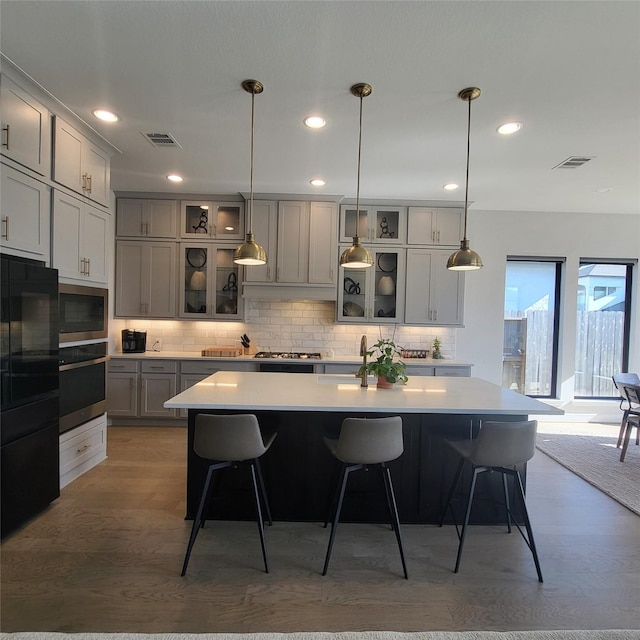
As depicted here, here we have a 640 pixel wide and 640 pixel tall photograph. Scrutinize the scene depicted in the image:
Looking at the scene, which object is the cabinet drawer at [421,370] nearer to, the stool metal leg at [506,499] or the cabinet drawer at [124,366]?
the stool metal leg at [506,499]

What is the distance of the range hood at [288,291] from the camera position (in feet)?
14.8

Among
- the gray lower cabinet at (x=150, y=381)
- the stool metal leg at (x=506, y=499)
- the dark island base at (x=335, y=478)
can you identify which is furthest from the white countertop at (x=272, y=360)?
the stool metal leg at (x=506, y=499)

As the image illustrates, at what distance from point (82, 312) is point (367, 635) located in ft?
9.61

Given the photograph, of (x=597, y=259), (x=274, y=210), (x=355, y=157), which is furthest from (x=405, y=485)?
(x=597, y=259)

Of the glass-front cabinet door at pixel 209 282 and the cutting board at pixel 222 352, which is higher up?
the glass-front cabinet door at pixel 209 282

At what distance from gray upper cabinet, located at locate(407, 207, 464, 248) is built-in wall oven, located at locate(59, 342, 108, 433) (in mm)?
3663

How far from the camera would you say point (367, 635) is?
1589 millimetres

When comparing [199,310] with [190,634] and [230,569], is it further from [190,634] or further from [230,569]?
[190,634]

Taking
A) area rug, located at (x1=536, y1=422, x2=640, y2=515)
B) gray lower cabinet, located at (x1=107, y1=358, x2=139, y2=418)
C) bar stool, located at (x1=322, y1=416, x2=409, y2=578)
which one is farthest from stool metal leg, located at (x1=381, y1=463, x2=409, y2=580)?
gray lower cabinet, located at (x1=107, y1=358, x2=139, y2=418)

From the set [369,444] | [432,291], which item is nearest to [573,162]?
[432,291]

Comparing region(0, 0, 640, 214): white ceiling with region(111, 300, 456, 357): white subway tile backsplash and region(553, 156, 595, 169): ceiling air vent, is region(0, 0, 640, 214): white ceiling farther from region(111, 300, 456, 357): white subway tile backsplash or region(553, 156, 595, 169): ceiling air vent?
region(111, 300, 456, 357): white subway tile backsplash

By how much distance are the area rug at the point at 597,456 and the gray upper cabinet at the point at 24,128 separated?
4918mm

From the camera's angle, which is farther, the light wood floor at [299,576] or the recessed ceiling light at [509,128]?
the recessed ceiling light at [509,128]

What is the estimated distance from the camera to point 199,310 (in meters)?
4.61
